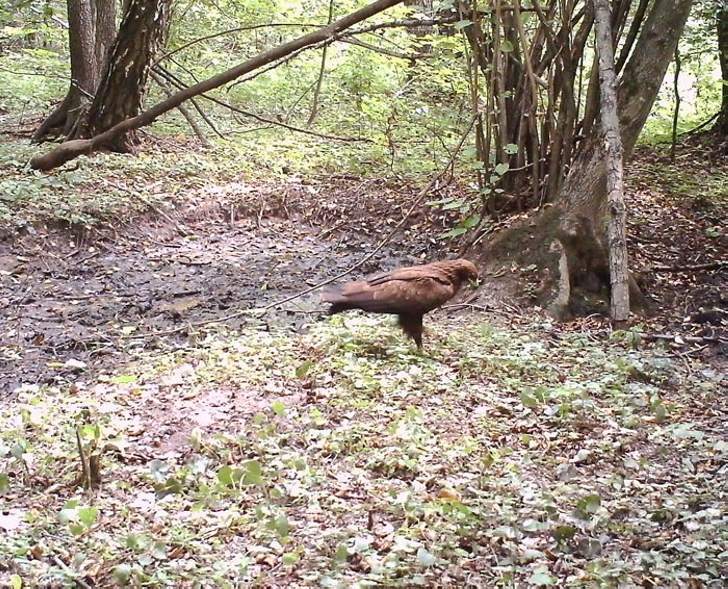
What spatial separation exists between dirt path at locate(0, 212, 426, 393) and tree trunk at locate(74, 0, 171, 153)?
8.39ft

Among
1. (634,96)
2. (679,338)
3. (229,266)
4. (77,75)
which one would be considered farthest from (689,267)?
(77,75)

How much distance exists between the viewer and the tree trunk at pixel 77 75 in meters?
11.4

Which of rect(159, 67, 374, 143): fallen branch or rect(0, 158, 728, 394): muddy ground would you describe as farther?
rect(159, 67, 374, 143): fallen branch

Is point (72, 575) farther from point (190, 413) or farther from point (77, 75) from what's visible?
point (77, 75)

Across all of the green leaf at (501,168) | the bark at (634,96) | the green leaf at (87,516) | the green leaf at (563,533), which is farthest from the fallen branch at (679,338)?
the green leaf at (87,516)

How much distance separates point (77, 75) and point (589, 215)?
818 centimetres

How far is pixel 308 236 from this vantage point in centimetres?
968

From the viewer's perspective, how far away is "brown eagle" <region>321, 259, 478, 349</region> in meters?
5.38

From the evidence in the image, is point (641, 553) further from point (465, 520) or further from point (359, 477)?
point (359, 477)

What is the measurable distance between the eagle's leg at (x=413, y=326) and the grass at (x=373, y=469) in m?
0.13

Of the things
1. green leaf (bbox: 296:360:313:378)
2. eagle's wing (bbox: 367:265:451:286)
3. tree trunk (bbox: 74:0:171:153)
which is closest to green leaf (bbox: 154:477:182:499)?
green leaf (bbox: 296:360:313:378)

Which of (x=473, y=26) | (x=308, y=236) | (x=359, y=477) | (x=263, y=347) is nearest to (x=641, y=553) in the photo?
(x=359, y=477)

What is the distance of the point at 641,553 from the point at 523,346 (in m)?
2.71

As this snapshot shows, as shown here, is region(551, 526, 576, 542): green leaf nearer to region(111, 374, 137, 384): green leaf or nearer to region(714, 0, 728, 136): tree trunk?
region(111, 374, 137, 384): green leaf
